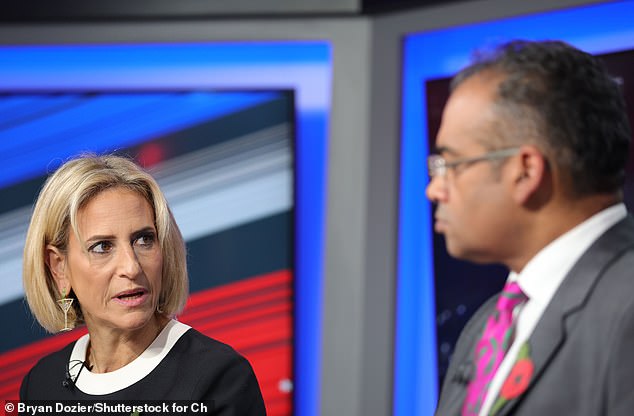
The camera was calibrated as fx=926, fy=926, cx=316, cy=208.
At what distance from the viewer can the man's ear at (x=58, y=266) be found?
238 cm

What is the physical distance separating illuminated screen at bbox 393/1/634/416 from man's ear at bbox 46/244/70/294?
170 cm

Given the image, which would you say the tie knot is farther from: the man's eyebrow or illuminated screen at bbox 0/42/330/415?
illuminated screen at bbox 0/42/330/415

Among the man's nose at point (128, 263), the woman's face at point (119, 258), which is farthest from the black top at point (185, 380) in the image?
the man's nose at point (128, 263)

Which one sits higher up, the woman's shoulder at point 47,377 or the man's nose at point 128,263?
the man's nose at point 128,263

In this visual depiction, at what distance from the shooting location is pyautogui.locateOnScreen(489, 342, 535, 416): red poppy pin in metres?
1.55

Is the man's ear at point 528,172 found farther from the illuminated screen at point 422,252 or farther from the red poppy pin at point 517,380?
the illuminated screen at point 422,252

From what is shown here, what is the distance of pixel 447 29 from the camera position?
3.76 m

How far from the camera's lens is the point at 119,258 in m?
2.26

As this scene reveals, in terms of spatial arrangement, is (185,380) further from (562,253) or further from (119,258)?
(562,253)

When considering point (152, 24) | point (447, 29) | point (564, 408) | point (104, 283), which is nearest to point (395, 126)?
point (447, 29)

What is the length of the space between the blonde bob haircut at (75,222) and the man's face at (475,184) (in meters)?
0.91

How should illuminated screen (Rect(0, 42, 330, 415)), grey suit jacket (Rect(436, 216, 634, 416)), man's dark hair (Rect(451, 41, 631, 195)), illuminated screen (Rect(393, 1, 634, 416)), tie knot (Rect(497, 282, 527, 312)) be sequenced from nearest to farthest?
grey suit jacket (Rect(436, 216, 634, 416)) → man's dark hair (Rect(451, 41, 631, 195)) → tie knot (Rect(497, 282, 527, 312)) → illuminated screen (Rect(393, 1, 634, 416)) → illuminated screen (Rect(0, 42, 330, 415))

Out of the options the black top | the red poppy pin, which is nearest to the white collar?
the black top

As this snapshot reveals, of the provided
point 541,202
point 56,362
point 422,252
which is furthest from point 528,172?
point 422,252
